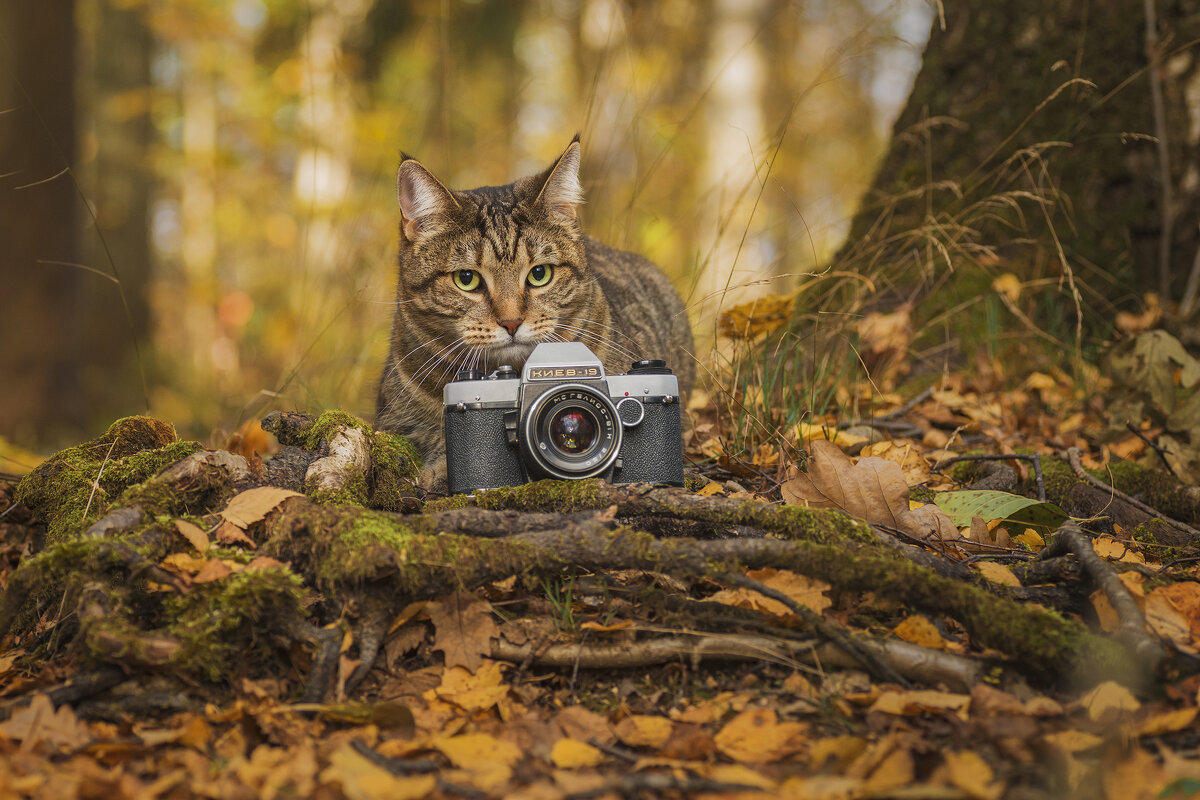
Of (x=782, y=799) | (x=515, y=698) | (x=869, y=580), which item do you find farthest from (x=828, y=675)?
(x=515, y=698)

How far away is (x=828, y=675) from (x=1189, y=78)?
376 centimetres

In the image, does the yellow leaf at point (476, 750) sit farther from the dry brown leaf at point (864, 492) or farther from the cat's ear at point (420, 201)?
the cat's ear at point (420, 201)

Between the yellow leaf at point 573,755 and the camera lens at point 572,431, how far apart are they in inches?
32.3

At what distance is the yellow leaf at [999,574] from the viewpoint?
5.81 feet

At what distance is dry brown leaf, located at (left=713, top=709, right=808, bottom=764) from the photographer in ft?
4.40

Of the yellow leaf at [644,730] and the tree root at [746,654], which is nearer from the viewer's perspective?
the yellow leaf at [644,730]

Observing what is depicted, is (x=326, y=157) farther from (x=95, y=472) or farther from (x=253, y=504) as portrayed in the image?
(x=253, y=504)

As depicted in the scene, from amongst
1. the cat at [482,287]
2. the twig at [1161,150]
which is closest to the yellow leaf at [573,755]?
the cat at [482,287]

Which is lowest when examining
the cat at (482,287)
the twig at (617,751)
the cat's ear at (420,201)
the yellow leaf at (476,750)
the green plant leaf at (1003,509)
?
the twig at (617,751)

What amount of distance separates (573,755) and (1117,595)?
40.6 inches

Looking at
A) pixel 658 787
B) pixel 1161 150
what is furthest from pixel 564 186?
pixel 1161 150

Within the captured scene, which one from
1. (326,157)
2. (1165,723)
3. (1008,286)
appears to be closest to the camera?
(1165,723)

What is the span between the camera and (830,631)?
154 centimetres

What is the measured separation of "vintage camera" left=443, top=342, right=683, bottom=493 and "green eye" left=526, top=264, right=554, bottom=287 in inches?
26.3
